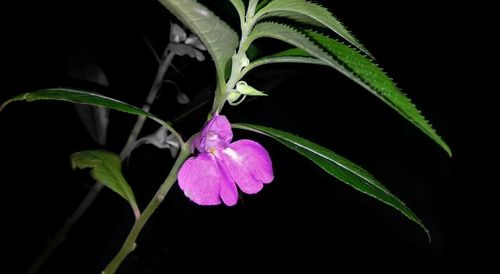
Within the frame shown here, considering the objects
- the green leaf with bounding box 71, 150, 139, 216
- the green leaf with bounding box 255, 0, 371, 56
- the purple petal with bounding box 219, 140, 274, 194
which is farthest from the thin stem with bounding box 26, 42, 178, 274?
the green leaf with bounding box 255, 0, 371, 56

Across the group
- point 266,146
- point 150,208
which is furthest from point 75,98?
point 266,146

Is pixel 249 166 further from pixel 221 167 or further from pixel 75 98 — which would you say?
pixel 75 98

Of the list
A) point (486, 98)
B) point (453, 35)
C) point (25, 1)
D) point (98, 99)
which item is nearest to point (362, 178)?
point (98, 99)

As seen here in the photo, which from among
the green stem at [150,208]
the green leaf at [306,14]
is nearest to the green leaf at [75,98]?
the green stem at [150,208]

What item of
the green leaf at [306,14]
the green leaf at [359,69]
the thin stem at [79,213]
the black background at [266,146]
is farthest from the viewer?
the black background at [266,146]

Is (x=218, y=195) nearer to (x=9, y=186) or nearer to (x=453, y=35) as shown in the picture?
(x=9, y=186)

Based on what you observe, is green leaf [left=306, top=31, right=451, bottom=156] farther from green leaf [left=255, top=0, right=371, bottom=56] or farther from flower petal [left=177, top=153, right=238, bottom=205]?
flower petal [left=177, top=153, right=238, bottom=205]

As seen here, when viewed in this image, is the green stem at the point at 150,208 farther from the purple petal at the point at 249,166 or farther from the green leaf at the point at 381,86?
the green leaf at the point at 381,86
